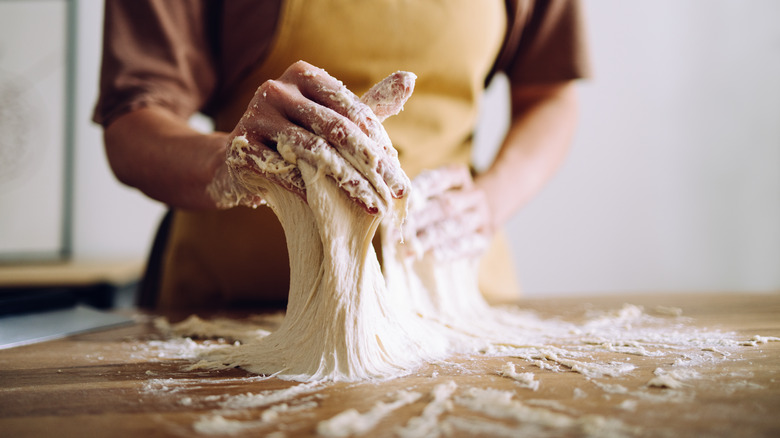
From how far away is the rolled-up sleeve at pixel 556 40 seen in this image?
40.3 inches

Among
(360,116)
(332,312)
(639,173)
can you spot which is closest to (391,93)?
(360,116)

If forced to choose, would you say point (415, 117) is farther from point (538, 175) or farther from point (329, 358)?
point (329, 358)

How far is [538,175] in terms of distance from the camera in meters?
1.03

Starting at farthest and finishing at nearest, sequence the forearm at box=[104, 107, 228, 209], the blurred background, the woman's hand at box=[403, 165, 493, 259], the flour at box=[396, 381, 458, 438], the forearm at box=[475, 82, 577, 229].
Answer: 1. the blurred background
2. the forearm at box=[475, 82, 577, 229]
3. the woman's hand at box=[403, 165, 493, 259]
4. the forearm at box=[104, 107, 228, 209]
5. the flour at box=[396, 381, 458, 438]

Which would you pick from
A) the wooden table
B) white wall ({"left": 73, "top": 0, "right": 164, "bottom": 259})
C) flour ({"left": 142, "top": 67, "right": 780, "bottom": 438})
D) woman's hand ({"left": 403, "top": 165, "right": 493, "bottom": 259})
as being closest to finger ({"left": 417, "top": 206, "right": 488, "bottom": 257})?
woman's hand ({"left": 403, "top": 165, "right": 493, "bottom": 259})

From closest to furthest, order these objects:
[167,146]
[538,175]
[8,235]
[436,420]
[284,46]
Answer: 1. [436,420]
2. [167,146]
3. [284,46]
4. [538,175]
5. [8,235]

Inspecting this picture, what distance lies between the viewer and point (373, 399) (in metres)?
0.40

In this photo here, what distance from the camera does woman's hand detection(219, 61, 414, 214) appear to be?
454mm

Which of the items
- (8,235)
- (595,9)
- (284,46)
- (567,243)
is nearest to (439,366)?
(284,46)

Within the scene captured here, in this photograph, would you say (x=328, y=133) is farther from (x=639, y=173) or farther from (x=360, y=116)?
(x=639, y=173)

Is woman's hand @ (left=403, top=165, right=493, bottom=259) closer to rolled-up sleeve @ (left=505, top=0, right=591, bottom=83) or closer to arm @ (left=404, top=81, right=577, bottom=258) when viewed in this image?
arm @ (left=404, top=81, right=577, bottom=258)

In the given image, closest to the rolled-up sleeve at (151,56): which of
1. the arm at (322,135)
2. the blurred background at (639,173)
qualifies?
the arm at (322,135)

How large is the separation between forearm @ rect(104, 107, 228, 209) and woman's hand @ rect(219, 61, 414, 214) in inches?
4.5

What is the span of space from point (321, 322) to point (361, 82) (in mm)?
453
